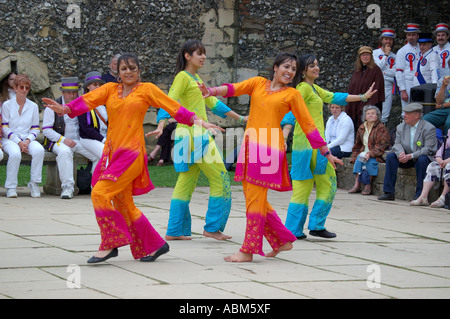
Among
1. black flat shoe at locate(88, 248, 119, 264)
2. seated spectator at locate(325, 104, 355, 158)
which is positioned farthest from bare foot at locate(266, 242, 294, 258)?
seated spectator at locate(325, 104, 355, 158)

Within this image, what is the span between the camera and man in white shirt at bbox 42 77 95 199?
10.1m

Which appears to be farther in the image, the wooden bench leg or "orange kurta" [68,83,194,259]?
the wooden bench leg

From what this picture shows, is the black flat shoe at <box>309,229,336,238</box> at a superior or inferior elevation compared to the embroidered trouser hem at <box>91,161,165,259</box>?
inferior

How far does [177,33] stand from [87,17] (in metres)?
1.72

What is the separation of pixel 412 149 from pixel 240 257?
5.29 metres

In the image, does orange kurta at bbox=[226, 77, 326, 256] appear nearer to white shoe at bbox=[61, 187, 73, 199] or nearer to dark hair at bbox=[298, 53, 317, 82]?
dark hair at bbox=[298, 53, 317, 82]

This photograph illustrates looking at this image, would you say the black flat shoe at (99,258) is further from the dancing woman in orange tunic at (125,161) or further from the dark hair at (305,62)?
the dark hair at (305,62)

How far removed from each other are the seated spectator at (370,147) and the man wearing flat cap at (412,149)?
552 mm

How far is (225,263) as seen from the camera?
5.90 m

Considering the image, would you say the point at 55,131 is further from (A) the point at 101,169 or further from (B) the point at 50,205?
(A) the point at 101,169

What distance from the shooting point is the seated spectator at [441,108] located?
11.3m

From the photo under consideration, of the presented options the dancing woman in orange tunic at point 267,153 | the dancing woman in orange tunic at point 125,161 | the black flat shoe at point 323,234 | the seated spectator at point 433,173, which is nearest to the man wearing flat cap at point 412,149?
the seated spectator at point 433,173

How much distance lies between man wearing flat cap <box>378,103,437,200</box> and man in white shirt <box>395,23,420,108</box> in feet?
8.91

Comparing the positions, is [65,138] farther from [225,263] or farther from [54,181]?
[225,263]
